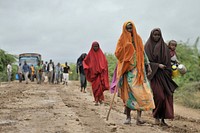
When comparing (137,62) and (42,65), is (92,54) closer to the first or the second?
(137,62)

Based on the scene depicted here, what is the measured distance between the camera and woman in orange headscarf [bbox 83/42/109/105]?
11.0 meters

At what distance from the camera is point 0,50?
38.2 metres

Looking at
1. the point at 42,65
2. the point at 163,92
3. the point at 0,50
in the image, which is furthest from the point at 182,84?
the point at 0,50

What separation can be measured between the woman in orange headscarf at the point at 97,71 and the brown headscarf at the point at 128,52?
13.1 feet

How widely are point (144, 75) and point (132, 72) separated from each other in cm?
24

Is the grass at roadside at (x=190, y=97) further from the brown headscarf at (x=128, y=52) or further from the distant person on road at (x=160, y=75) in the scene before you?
the brown headscarf at (x=128, y=52)

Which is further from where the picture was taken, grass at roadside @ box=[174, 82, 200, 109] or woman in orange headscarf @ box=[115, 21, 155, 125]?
grass at roadside @ box=[174, 82, 200, 109]

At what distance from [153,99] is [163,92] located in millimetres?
307

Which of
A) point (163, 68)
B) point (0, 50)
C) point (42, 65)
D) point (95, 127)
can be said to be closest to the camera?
point (95, 127)

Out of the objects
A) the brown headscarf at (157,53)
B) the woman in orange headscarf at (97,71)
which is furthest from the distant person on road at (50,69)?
the brown headscarf at (157,53)

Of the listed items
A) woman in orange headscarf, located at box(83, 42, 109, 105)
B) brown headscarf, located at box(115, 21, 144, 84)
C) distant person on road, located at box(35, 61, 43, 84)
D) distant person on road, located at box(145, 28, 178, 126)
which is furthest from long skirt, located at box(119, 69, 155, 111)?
distant person on road, located at box(35, 61, 43, 84)

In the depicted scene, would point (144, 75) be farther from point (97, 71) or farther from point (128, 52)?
point (97, 71)

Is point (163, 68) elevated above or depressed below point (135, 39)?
below

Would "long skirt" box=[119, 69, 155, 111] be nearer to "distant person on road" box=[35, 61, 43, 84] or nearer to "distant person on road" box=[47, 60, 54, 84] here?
"distant person on road" box=[47, 60, 54, 84]
